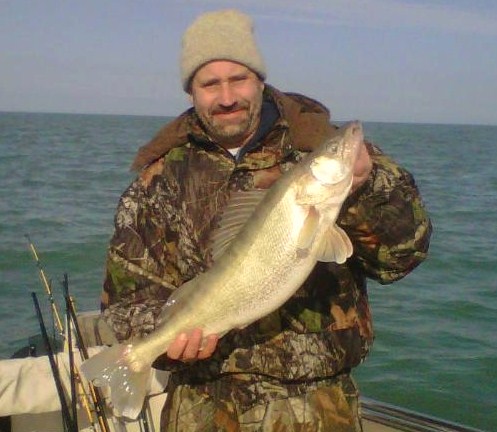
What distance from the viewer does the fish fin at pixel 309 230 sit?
305cm

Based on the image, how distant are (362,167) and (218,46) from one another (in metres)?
0.97

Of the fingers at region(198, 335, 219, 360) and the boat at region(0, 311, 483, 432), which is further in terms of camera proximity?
the boat at region(0, 311, 483, 432)

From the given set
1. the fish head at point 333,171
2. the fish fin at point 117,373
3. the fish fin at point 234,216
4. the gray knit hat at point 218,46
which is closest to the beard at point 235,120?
the gray knit hat at point 218,46

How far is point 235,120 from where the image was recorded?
354 cm

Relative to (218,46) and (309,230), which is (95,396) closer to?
(309,230)

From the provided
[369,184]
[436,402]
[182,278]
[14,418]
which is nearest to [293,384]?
[182,278]

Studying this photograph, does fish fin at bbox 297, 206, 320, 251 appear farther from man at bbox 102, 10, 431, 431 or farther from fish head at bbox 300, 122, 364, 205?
man at bbox 102, 10, 431, 431

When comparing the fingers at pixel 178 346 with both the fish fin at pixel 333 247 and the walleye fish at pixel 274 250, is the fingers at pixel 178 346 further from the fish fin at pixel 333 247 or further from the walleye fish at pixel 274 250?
the fish fin at pixel 333 247

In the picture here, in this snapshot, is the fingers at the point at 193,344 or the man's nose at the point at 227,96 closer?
the fingers at the point at 193,344

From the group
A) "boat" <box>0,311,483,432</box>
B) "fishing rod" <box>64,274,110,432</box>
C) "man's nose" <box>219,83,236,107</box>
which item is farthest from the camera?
"boat" <box>0,311,483,432</box>

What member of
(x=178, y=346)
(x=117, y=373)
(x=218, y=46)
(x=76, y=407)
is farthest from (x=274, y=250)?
(x=76, y=407)

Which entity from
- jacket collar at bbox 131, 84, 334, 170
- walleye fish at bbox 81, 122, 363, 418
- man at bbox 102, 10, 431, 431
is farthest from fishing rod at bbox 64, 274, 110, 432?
jacket collar at bbox 131, 84, 334, 170

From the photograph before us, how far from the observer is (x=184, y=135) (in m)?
3.73

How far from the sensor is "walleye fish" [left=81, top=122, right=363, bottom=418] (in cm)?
305
